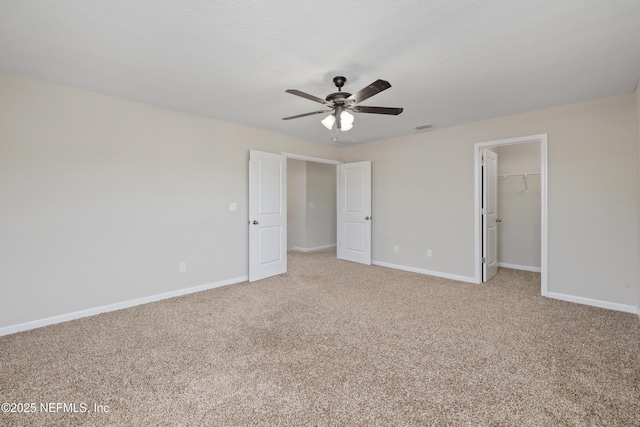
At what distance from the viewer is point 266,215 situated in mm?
4656

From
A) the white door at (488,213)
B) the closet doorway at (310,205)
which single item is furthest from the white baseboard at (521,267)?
the closet doorway at (310,205)

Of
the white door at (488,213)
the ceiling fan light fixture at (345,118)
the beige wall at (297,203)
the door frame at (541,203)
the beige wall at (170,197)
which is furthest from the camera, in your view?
the beige wall at (297,203)

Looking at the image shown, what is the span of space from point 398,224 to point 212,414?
14.0ft

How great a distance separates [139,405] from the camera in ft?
5.69

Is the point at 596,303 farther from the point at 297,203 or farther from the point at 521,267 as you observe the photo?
the point at 297,203

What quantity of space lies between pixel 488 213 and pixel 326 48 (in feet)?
12.0

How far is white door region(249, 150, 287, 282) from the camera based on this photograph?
445 cm

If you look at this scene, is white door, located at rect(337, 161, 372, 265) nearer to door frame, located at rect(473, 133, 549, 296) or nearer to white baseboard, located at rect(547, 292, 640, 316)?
door frame, located at rect(473, 133, 549, 296)

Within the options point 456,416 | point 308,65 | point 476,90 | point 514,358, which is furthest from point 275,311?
point 476,90

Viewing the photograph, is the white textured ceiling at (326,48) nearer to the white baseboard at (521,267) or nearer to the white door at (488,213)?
the white door at (488,213)

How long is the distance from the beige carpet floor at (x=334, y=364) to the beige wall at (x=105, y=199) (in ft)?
Answer: 1.40

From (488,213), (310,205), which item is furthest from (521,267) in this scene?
(310,205)

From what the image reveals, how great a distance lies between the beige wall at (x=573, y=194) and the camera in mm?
3193

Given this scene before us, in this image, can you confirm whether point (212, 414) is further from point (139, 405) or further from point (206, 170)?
point (206, 170)
